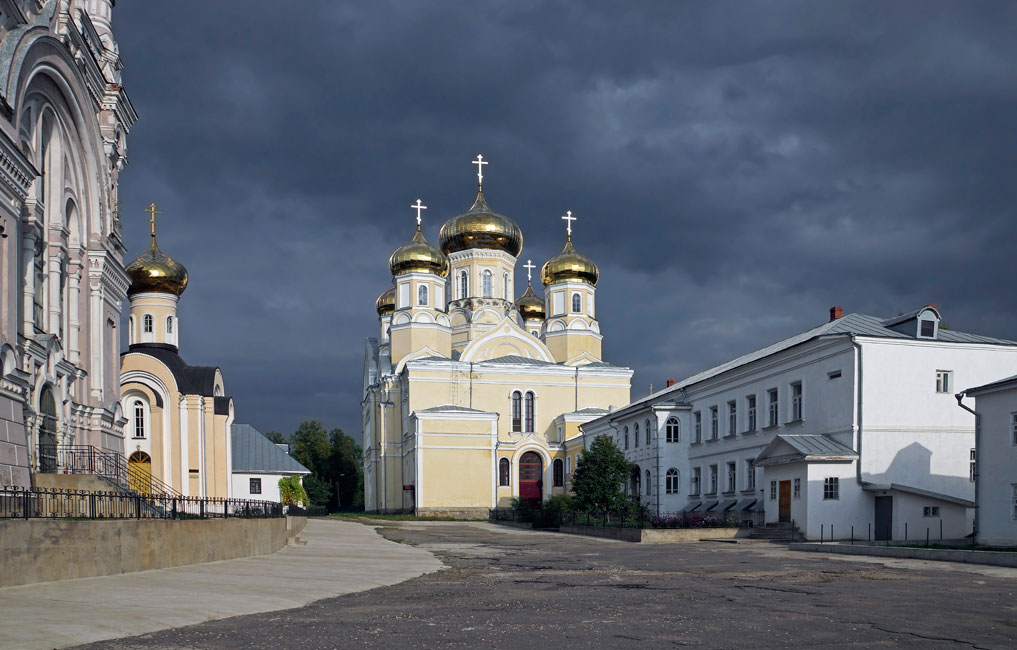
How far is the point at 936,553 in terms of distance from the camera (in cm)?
1958

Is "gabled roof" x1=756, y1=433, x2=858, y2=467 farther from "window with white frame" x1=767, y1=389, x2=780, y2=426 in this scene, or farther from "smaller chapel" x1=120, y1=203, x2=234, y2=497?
"smaller chapel" x1=120, y1=203, x2=234, y2=497

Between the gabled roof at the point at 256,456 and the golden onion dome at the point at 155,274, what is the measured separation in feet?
33.2

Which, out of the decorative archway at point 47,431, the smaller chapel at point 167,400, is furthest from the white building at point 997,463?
the smaller chapel at point 167,400

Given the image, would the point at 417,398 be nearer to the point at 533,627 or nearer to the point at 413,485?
the point at 413,485

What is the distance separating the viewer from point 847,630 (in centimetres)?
940

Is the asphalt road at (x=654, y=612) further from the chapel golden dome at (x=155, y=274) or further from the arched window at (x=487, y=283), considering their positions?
the arched window at (x=487, y=283)

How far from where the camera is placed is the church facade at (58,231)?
18.4 meters

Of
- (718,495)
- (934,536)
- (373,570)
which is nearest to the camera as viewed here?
(373,570)

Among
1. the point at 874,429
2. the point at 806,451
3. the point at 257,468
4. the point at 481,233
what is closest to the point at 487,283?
the point at 481,233

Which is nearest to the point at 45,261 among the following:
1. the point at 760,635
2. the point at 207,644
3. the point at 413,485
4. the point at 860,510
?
the point at 207,644

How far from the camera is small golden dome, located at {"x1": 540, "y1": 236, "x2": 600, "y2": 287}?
61625mm

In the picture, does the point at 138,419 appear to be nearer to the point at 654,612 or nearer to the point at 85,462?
the point at 85,462

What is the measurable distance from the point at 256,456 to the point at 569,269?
22438mm

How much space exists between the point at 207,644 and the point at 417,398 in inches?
1885
